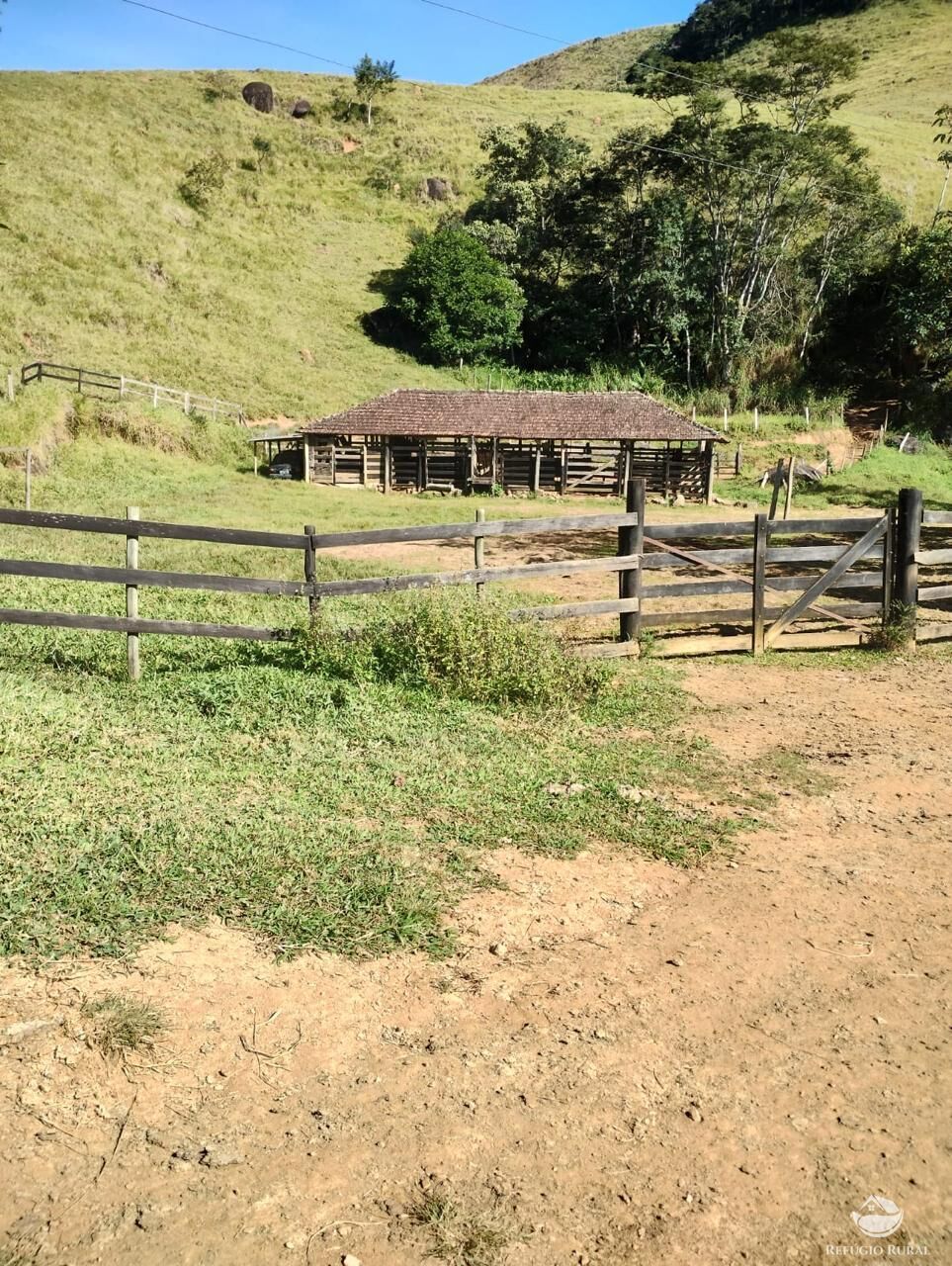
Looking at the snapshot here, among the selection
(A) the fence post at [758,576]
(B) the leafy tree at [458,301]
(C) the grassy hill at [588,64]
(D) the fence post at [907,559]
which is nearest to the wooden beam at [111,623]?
(A) the fence post at [758,576]

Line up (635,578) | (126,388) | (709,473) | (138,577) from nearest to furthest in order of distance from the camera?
(138,577) < (635,578) < (126,388) < (709,473)

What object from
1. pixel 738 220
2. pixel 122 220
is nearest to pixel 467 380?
pixel 738 220

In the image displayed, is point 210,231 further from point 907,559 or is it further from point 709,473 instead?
point 907,559

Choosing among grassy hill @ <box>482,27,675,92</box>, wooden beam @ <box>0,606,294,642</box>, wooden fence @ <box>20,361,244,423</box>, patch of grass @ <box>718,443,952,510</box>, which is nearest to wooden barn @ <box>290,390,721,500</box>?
patch of grass @ <box>718,443,952,510</box>

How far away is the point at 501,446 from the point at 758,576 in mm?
25954

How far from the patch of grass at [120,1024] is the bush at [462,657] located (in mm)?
4276

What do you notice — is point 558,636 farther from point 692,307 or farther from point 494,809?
point 692,307

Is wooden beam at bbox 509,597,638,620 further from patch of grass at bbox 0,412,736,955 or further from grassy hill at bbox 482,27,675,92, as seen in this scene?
grassy hill at bbox 482,27,675,92

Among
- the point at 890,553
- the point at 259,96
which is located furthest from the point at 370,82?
the point at 890,553

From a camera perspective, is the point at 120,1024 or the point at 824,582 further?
the point at 824,582

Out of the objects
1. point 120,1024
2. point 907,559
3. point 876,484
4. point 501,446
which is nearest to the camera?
point 120,1024

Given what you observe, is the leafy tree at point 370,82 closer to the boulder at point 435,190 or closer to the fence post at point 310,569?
the boulder at point 435,190

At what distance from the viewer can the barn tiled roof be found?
1319 inches

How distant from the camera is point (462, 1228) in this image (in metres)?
2.94
